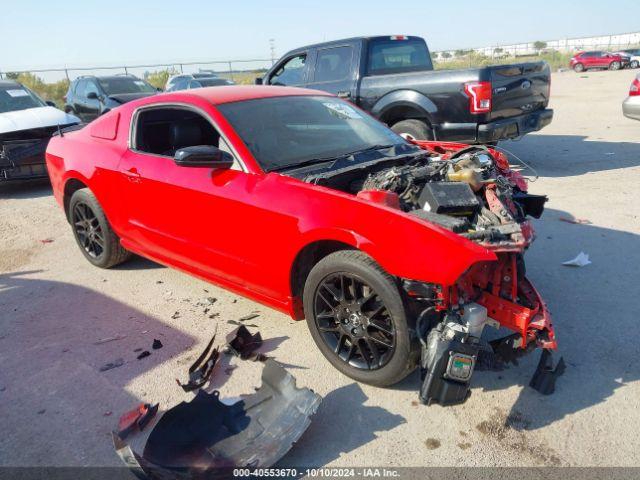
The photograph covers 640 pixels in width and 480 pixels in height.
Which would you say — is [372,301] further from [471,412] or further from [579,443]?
[579,443]

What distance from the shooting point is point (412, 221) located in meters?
2.68

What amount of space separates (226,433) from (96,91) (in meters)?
12.1

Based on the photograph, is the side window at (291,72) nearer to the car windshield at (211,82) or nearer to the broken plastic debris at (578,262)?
the broken plastic debris at (578,262)

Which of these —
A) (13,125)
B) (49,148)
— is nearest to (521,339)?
(49,148)

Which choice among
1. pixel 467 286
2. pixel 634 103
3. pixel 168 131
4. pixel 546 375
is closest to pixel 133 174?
pixel 168 131

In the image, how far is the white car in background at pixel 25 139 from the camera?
25.5 feet

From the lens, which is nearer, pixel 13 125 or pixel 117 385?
pixel 117 385

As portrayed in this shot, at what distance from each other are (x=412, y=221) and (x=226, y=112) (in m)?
1.75

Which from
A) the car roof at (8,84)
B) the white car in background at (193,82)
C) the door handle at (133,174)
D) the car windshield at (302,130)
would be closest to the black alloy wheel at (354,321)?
the car windshield at (302,130)

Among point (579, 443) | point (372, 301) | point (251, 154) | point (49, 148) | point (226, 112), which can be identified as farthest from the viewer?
point (49, 148)

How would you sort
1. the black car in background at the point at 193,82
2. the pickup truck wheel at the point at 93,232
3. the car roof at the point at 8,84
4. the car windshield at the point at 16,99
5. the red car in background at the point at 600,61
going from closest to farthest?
1. the pickup truck wheel at the point at 93,232
2. the car windshield at the point at 16,99
3. the car roof at the point at 8,84
4. the black car in background at the point at 193,82
5. the red car in background at the point at 600,61

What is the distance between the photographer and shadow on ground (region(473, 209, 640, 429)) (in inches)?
114

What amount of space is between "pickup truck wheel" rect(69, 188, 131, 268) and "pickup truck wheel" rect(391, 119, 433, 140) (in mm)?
4369

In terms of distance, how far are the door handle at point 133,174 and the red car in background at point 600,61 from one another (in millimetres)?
40065
